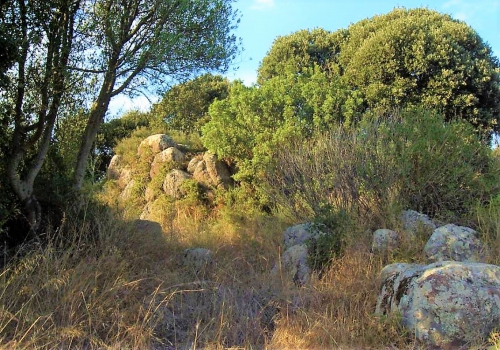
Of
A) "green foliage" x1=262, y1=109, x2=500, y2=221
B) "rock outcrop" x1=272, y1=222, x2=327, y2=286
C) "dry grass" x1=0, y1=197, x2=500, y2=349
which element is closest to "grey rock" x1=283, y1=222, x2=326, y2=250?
"rock outcrop" x1=272, y1=222, x2=327, y2=286

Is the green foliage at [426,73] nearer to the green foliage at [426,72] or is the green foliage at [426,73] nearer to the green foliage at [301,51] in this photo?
the green foliage at [426,72]

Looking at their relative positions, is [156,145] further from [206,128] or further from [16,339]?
[16,339]

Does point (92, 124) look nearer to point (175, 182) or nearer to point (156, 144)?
point (175, 182)

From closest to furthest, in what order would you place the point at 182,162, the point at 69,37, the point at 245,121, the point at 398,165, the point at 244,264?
the point at 69,37
the point at 244,264
the point at 398,165
the point at 245,121
the point at 182,162

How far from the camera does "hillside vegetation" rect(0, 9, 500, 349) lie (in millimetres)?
4695

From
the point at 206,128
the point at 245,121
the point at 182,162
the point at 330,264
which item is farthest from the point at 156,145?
the point at 330,264

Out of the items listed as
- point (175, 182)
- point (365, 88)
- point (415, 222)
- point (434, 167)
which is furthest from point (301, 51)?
point (415, 222)

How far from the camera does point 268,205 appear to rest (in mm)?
10648

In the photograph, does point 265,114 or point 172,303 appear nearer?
point 172,303

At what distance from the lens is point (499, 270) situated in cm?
488

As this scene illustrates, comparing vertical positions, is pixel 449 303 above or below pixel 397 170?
below

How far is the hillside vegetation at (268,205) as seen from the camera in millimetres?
4695

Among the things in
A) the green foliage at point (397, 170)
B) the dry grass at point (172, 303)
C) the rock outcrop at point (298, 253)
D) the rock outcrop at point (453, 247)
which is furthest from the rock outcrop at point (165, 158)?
the rock outcrop at point (453, 247)

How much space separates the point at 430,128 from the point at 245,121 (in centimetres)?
493
